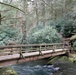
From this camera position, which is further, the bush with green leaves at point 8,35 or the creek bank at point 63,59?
the bush with green leaves at point 8,35

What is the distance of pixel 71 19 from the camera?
18.6m

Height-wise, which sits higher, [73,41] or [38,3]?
[38,3]

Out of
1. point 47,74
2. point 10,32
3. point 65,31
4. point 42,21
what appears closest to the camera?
point 47,74

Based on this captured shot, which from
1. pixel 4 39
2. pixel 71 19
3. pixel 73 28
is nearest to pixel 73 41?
pixel 73 28

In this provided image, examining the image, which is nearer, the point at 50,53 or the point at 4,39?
the point at 50,53

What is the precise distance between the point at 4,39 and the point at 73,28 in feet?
30.4

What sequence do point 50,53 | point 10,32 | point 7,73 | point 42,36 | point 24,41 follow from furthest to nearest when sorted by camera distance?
point 10,32 → point 24,41 → point 42,36 → point 50,53 → point 7,73

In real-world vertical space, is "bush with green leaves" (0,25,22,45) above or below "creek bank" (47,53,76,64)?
above

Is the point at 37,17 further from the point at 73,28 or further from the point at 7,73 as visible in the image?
the point at 7,73

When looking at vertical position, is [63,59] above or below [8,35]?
below

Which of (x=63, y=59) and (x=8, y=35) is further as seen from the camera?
(x=8, y=35)

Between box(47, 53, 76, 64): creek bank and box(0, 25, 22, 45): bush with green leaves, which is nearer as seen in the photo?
box(47, 53, 76, 64): creek bank

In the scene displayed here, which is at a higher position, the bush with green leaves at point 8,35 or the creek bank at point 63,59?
the bush with green leaves at point 8,35

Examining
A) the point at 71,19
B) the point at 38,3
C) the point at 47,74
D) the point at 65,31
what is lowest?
the point at 47,74
